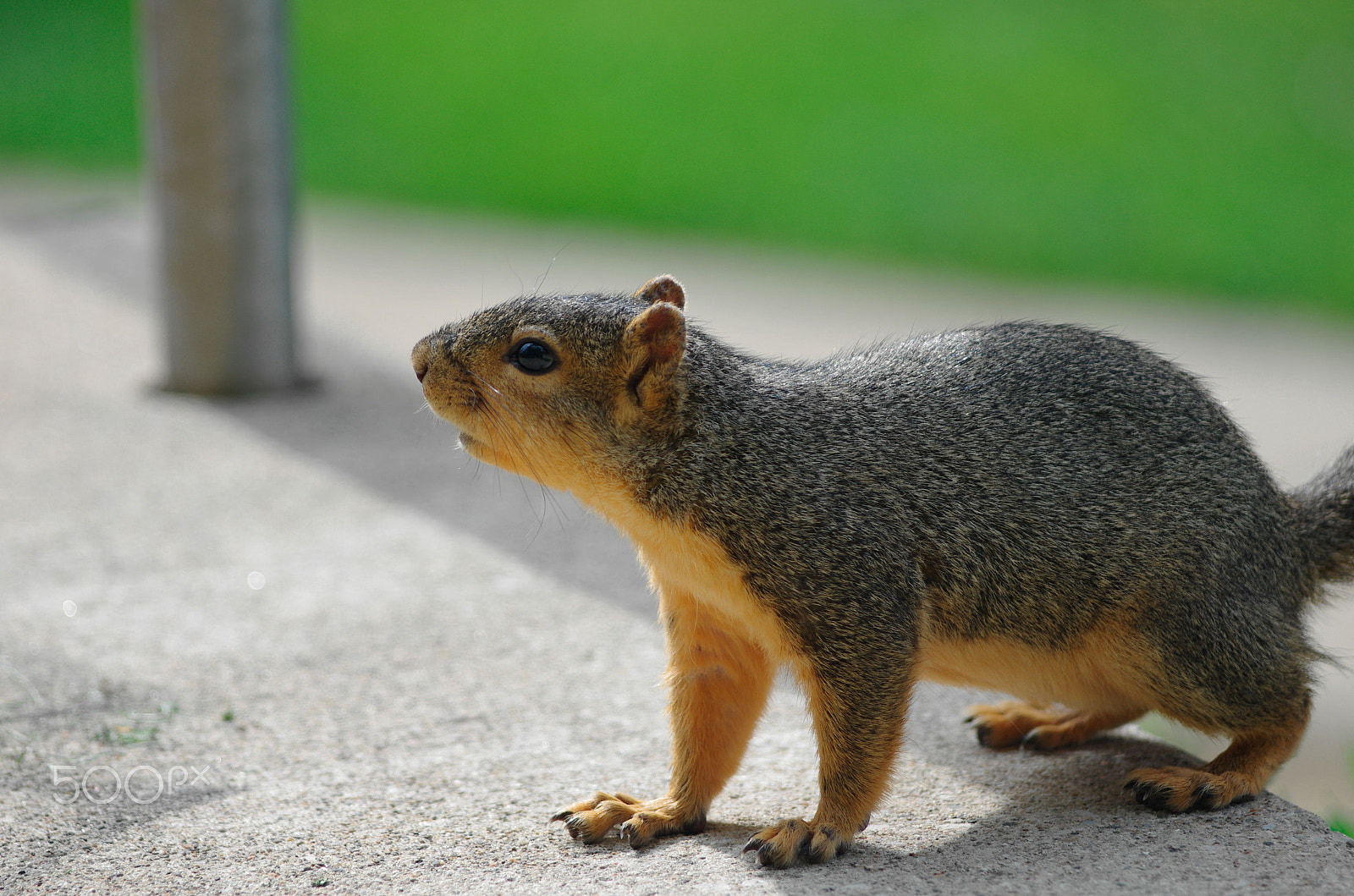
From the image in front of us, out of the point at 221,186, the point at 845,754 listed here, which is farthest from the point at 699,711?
the point at 221,186

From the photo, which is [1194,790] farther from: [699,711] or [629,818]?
[629,818]

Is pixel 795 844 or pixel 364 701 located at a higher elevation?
pixel 795 844

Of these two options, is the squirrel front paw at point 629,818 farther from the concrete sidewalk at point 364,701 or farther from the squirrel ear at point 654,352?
the squirrel ear at point 654,352

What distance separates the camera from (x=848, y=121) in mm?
16406

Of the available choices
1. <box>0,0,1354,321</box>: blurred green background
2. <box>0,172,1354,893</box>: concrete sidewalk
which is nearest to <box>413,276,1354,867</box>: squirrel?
<box>0,172,1354,893</box>: concrete sidewalk

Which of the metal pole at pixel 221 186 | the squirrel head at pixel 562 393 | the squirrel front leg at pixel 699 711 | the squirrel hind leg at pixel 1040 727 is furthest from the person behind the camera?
the metal pole at pixel 221 186

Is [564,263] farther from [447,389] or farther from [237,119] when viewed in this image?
[447,389]

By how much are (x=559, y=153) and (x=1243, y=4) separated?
11.1 m

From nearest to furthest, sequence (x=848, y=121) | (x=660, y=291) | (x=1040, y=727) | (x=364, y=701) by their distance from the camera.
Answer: (x=660, y=291)
(x=1040, y=727)
(x=364, y=701)
(x=848, y=121)

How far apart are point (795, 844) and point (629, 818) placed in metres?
0.41

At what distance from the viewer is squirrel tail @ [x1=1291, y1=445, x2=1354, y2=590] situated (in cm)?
337

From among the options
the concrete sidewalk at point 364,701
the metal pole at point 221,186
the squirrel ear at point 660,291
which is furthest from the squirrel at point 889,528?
the metal pole at point 221,186

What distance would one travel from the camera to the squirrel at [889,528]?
9.68 ft

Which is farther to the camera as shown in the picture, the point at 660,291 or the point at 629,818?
the point at 660,291
